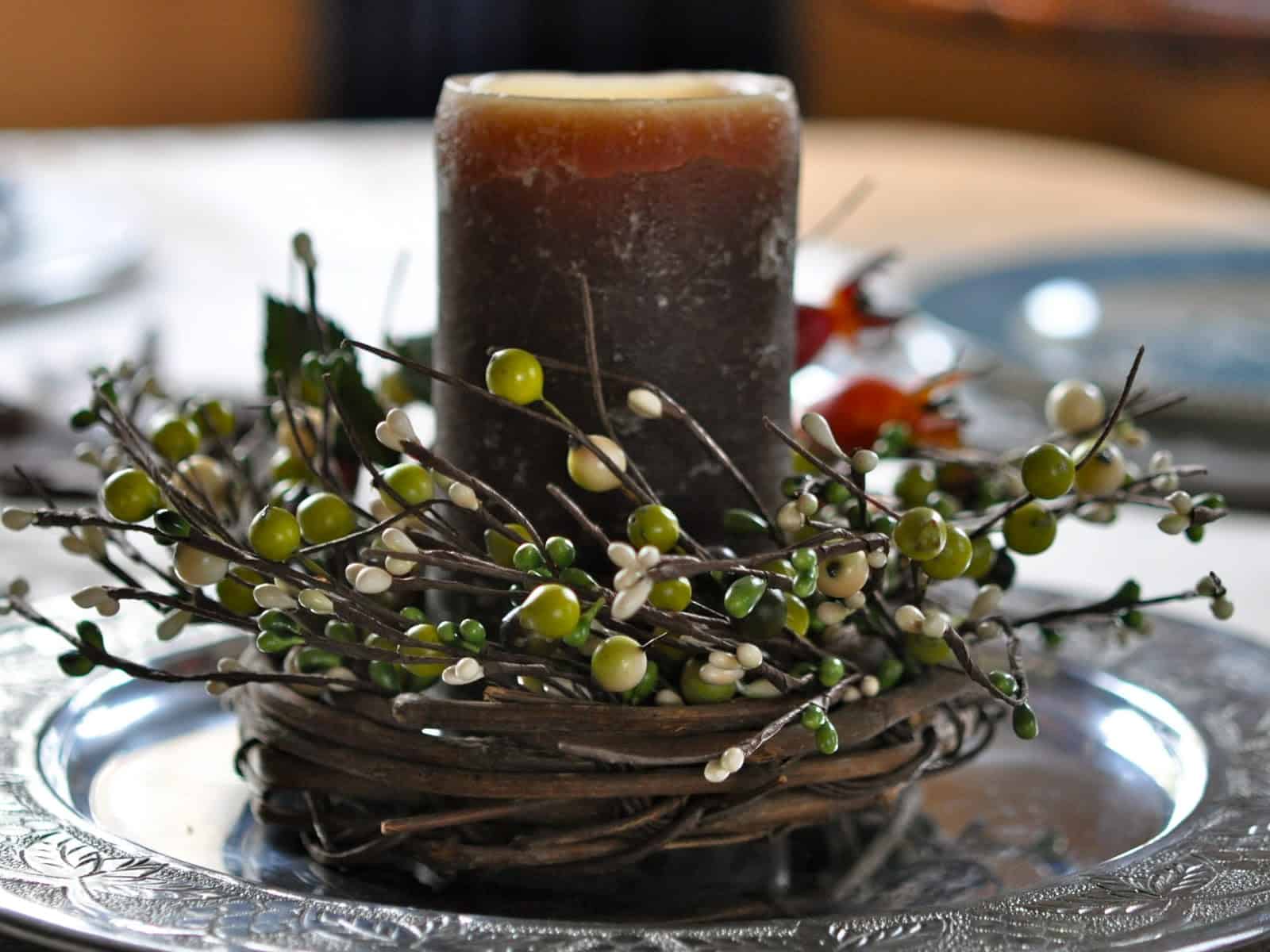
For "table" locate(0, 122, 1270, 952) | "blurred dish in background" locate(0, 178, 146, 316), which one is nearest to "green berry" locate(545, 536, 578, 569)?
"table" locate(0, 122, 1270, 952)

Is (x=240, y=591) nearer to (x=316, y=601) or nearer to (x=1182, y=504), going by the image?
(x=316, y=601)

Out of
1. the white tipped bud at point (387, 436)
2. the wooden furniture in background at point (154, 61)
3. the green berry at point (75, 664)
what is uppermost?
the white tipped bud at point (387, 436)

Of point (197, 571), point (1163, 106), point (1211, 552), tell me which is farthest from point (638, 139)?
point (1163, 106)

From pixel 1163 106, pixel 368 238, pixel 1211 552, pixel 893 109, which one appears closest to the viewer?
pixel 1211 552

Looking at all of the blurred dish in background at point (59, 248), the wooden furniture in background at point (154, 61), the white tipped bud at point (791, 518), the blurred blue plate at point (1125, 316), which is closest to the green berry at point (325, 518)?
the white tipped bud at point (791, 518)

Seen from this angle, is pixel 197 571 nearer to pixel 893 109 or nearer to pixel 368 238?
pixel 368 238

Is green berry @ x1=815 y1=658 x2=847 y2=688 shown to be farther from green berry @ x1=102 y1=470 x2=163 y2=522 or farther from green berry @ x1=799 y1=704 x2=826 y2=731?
green berry @ x1=102 y1=470 x2=163 y2=522

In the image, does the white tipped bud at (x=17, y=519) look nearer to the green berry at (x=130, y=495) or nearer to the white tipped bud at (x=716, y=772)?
the green berry at (x=130, y=495)
